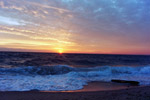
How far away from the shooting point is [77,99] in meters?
5.53

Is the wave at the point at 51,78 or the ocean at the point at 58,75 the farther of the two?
the ocean at the point at 58,75

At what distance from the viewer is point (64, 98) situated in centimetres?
578

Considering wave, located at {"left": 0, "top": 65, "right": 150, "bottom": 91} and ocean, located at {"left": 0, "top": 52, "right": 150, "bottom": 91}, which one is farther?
ocean, located at {"left": 0, "top": 52, "right": 150, "bottom": 91}

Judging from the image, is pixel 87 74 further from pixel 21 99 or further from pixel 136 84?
pixel 21 99

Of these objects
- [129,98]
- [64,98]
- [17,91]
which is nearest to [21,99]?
[17,91]

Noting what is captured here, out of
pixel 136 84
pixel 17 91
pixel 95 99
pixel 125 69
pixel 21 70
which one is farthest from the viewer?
pixel 125 69

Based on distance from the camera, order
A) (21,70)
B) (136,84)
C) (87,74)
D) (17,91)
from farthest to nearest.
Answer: (21,70) < (87,74) < (136,84) < (17,91)

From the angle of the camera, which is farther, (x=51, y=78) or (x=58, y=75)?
(x=58, y=75)

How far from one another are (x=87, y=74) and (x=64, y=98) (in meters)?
7.63

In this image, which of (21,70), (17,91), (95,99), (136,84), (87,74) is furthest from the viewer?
(21,70)

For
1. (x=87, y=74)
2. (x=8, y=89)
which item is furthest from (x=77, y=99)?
(x=87, y=74)

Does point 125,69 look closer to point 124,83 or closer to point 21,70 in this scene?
point 124,83

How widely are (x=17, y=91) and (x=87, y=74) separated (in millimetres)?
8054

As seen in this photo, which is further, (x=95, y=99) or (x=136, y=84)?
(x=136, y=84)
